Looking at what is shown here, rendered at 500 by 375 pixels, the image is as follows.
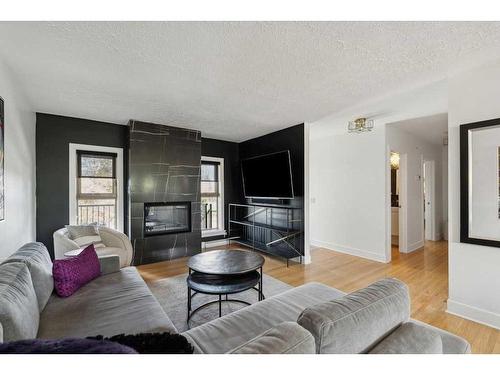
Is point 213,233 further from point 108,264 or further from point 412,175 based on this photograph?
point 412,175

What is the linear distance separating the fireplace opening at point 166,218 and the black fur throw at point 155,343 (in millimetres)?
3296

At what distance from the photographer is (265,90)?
2.56 metres

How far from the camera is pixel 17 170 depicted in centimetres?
237

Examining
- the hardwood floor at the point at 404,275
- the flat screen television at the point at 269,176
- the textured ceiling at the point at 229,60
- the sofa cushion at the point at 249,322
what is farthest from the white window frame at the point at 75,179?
the sofa cushion at the point at 249,322

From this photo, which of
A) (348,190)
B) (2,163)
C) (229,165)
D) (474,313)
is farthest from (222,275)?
(229,165)

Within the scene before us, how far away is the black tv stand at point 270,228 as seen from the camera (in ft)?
12.8

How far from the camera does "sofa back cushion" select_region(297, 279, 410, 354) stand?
0.76 meters

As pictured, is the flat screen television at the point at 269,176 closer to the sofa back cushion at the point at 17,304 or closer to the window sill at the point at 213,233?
the window sill at the point at 213,233

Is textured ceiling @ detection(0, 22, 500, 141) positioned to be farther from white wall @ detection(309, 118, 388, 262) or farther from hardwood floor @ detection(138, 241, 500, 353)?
hardwood floor @ detection(138, 241, 500, 353)

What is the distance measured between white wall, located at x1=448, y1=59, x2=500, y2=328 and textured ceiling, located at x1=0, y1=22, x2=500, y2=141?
239mm

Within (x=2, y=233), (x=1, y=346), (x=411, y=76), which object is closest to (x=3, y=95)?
(x=2, y=233)

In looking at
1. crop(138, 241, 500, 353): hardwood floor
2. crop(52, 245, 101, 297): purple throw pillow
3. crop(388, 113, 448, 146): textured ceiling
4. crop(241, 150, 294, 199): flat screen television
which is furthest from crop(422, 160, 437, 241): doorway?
crop(52, 245, 101, 297): purple throw pillow
